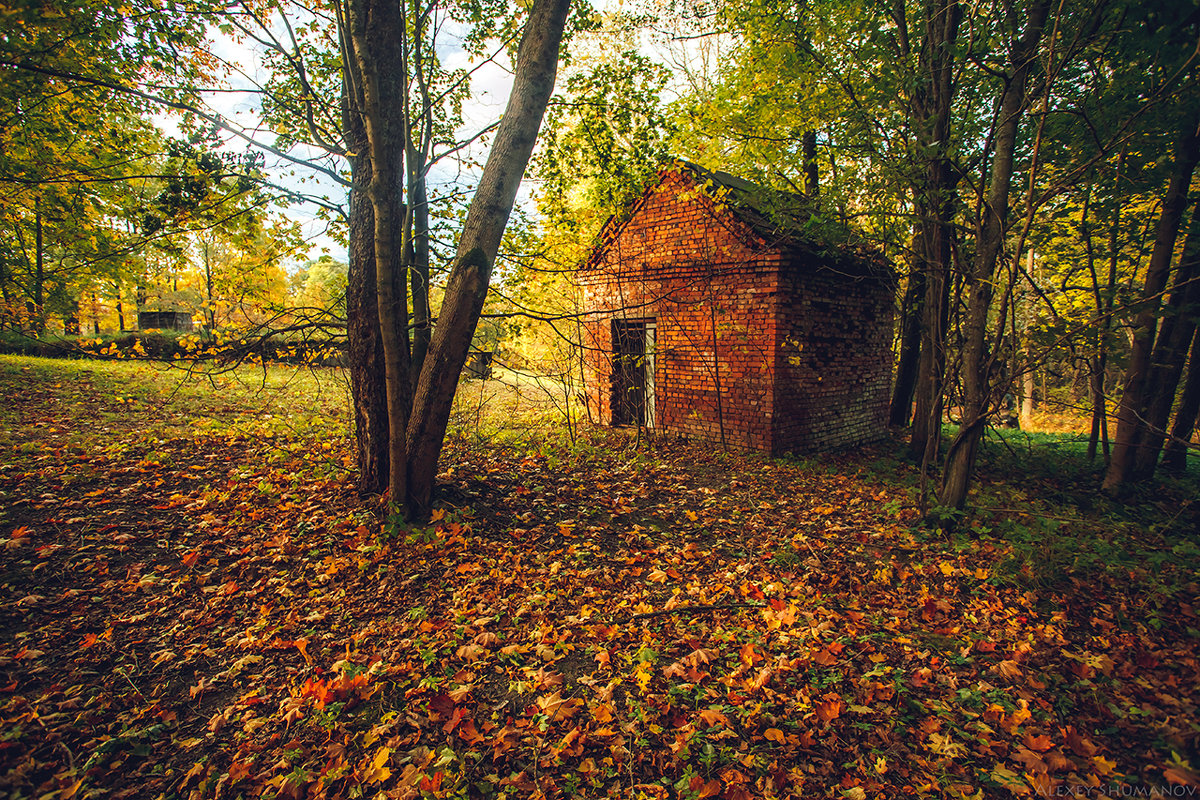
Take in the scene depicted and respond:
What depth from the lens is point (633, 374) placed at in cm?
976

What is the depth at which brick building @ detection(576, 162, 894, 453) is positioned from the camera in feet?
25.0

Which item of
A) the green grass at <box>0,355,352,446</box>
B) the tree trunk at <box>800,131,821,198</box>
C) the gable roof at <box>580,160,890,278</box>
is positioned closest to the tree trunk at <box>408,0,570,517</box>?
the green grass at <box>0,355,352,446</box>

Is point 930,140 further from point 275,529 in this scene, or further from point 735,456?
point 275,529

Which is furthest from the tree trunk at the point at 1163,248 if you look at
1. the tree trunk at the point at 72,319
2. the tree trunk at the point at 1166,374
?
the tree trunk at the point at 72,319

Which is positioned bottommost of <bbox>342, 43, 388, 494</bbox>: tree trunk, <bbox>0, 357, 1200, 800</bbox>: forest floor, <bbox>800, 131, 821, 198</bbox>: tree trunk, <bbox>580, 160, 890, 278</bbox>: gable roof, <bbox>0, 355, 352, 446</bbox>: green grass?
<bbox>0, 357, 1200, 800</bbox>: forest floor

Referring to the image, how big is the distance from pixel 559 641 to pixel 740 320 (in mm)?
6259

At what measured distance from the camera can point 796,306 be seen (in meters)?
7.77

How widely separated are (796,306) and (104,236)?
10.2m

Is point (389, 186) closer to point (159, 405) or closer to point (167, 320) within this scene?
point (159, 405)

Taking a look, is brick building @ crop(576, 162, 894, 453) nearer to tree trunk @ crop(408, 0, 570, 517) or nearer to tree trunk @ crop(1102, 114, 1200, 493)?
tree trunk @ crop(1102, 114, 1200, 493)

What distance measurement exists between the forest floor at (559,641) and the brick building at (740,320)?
259 centimetres

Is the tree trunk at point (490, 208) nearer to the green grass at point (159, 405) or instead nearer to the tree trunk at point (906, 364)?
the green grass at point (159, 405)

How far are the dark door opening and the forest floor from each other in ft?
12.3

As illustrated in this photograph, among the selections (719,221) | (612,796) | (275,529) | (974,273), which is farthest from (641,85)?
(612,796)
